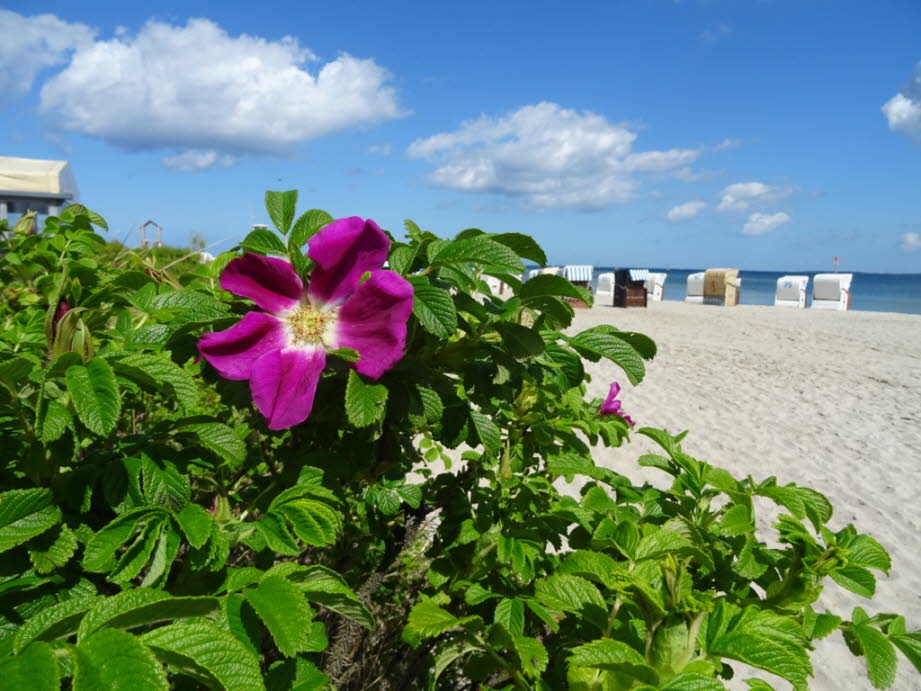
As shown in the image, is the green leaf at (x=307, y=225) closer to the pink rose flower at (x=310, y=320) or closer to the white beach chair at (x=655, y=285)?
the pink rose flower at (x=310, y=320)

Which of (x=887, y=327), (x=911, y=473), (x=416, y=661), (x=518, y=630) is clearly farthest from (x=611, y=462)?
(x=887, y=327)

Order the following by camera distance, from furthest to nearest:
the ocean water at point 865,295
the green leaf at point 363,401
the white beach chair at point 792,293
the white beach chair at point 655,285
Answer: the ocean water at point 865,295 < the white beach chair at point 655,285 < the white beach chair at point 792,293 < the green leaf at point 363,401

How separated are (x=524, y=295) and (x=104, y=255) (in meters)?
1.86

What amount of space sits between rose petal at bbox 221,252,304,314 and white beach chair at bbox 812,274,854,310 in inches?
947

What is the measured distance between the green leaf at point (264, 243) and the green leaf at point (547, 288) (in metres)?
0.39

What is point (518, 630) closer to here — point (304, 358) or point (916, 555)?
point (304, 358)

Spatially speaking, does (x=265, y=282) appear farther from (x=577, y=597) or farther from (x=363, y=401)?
(x=577, y=597)

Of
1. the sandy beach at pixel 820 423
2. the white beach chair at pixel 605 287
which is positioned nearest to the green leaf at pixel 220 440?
the sandy beach at pixel 820 423

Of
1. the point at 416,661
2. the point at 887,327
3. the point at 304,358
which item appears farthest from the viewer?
the point at 887,327

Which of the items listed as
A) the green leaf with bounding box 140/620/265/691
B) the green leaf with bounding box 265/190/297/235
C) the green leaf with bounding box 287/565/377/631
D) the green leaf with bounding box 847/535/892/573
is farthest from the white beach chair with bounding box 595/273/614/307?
the green leaf with bounding box 140/620/265/691

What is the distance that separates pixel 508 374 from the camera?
39.1 inches

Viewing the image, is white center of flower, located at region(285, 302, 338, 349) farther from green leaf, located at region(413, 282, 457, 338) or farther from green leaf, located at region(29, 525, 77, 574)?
green leaf, located at region(29, 525, 77, 574)

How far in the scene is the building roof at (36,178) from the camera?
8.12 m

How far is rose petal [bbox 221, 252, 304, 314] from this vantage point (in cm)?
92
